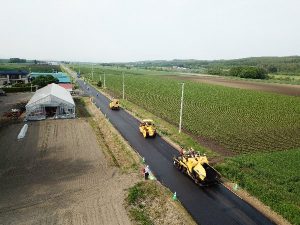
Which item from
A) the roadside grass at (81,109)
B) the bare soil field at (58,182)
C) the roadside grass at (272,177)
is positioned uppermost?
the roadside grass at (272,177)

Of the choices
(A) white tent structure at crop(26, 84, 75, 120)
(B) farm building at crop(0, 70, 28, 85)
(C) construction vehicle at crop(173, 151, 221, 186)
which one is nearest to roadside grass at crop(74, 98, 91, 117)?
(A) white tent structure at crop(26, 84, 75, 120)

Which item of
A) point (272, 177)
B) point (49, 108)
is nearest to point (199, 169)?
point (272, 177)

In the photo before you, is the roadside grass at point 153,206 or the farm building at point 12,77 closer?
the roadside grass at point 153,206

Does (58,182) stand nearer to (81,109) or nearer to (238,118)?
(238,118)

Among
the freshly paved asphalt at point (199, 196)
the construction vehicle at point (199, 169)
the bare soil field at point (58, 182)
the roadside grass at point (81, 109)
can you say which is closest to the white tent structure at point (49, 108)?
the roadside grass at point (81, 109)

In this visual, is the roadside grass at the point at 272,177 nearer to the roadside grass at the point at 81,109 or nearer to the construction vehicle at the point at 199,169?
the construction vehicle at the point at 199,169

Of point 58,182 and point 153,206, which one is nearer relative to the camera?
point 153,206

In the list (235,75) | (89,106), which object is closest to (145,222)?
(89,106)
